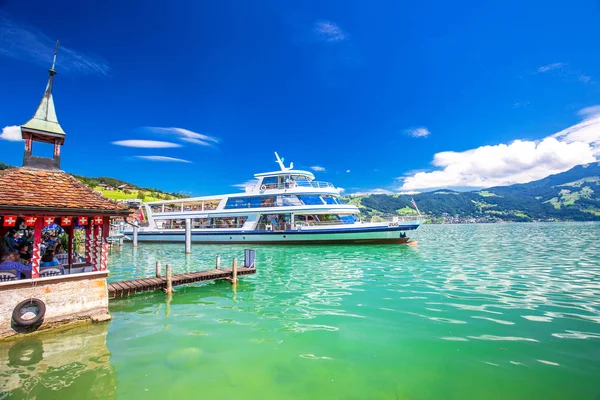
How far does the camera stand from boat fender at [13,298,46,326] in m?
6.87

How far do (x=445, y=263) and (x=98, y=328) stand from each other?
17.5 m

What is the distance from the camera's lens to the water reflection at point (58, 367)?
4992 millimetres

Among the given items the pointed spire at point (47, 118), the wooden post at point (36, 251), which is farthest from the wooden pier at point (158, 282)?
the pointed spire at point (47, 118)

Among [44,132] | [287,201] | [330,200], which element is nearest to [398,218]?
[330,200]

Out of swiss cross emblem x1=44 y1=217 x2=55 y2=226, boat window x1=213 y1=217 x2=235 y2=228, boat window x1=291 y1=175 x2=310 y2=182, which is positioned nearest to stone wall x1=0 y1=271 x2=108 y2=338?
swiss cross emblem x1=44 y1=217 x2=55 y2=226

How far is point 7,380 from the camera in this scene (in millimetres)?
5281

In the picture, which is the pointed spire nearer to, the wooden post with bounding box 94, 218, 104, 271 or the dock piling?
the wooden post with bounding box 94, 218, 104, 271

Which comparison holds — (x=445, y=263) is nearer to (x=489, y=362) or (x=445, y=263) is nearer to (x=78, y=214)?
(x=489, y=362)

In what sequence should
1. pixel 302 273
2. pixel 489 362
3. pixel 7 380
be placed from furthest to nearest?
pixel 302 273 < pixel 489 362 < pixel 7 380

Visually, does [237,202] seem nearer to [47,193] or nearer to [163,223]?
[163,223]

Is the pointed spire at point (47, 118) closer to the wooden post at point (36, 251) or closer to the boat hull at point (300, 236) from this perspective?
the wooden post at point (36, 251)

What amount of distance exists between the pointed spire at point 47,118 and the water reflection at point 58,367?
18.2 feet

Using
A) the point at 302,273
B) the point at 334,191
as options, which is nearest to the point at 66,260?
the point at 302,273

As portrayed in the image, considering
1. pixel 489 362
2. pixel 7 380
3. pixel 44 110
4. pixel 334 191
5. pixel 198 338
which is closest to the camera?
pixel 7 380
